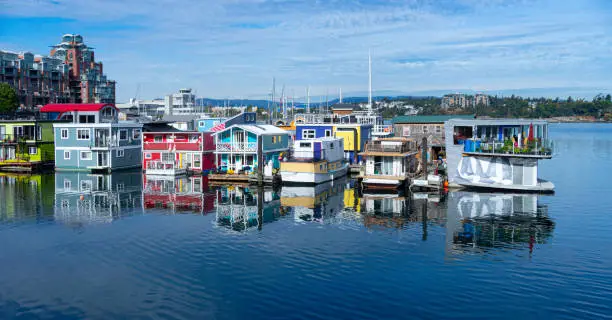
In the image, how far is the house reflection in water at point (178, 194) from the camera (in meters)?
34.6

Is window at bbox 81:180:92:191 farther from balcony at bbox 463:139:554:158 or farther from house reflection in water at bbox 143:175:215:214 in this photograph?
balcony at bbox 463:139:554:158

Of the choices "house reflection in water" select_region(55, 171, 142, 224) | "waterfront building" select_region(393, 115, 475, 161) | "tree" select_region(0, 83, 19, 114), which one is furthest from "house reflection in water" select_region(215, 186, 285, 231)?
"tree" select_region(0, 83, 19, 114)

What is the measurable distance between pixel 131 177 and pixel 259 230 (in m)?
25.2

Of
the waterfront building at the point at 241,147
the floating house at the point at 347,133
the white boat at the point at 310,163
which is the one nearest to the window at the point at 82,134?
the waterfront building at the point at 241,147

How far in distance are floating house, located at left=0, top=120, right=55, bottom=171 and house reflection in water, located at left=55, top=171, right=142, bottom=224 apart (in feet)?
18.5

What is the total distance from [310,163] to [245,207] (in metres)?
9.54

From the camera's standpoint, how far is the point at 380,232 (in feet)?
89.6

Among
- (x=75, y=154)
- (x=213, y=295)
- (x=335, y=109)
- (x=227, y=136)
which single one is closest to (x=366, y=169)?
(x=227, y=136)

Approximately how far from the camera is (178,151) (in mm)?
51500

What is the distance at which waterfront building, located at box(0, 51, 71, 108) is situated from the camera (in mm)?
106562

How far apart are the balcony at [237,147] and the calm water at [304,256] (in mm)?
9185

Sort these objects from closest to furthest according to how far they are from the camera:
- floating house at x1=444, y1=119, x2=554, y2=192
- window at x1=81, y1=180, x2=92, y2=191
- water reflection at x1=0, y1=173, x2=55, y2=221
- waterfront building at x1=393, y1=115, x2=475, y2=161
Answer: water reflection at x1=0, y1=173, x2=55, y2=221 → floating house at x1=444, y1=119, x2=554, y2=192 → window at x1=81, y1=180, x2=92, y2=191 → waterfront building at x1=393, y1=115, x2=475, y2=161

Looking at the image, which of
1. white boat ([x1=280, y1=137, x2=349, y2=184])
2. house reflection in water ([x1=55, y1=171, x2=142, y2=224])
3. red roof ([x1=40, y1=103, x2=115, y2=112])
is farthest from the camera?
red roof ([x1=40, y1=103, x2=115, y2=112])

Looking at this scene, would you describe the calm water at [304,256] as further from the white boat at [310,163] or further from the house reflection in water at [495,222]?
the white boat at [310,163]
